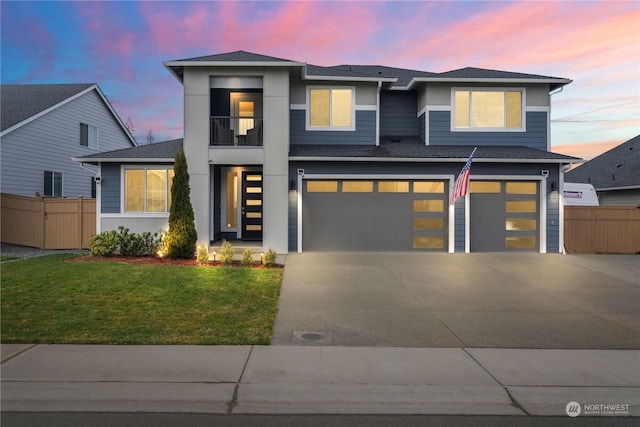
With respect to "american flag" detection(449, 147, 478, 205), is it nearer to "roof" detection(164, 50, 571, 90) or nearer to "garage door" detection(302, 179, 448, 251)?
"garage door" detection(302, 179, 448, 251)

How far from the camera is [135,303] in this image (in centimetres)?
811

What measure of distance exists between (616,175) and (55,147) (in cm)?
3027

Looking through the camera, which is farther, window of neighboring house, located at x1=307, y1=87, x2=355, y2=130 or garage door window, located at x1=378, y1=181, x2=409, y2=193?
window of neighboring house, located at x1=307, y1=87, x2=355, y2=130

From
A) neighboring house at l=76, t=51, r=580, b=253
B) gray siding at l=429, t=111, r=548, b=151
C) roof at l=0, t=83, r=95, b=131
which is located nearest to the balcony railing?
neighboring house at l=76, t=51, r=580, b=253

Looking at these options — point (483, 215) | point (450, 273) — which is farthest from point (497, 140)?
point (450, 273)

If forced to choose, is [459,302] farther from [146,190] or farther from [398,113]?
[146,190]

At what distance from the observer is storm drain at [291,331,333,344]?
Result: 249 inches

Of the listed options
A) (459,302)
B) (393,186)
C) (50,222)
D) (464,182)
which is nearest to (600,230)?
(464,182)

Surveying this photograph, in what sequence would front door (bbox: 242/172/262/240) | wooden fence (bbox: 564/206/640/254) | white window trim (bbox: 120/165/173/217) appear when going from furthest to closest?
front door (bbox: 242/172/262/240)
wooden fence (bbox: 564/206/640/254)
white window trim (bbox: 120/165/173/217)

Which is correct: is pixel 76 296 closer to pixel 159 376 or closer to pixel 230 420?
pixel 159 376

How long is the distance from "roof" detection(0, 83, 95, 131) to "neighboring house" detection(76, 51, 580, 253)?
29.2ft

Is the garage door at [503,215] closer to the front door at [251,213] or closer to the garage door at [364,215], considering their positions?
the garage door at [364,215]

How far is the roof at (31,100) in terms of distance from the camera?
67.2ft

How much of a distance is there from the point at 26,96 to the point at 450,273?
2388 cm
